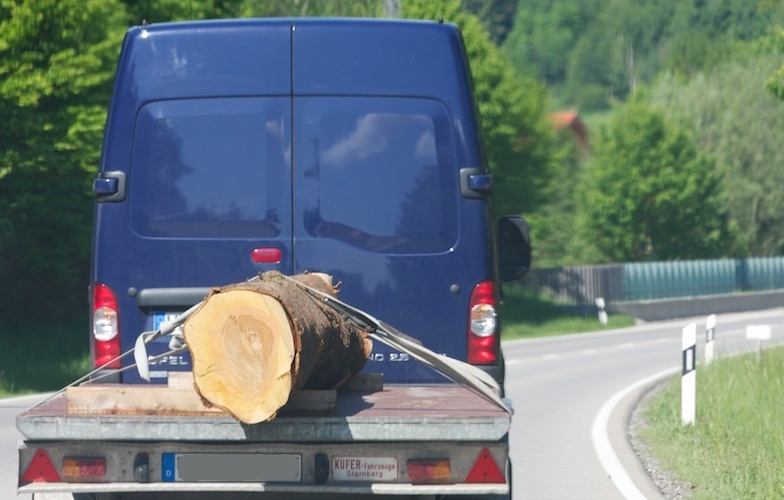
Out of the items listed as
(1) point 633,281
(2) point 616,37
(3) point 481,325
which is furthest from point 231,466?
(2) point 616,37

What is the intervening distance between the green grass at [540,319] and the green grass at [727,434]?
1931 cm

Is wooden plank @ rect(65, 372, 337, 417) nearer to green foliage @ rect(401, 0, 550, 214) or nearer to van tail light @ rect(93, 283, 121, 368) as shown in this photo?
van tail light @ rect(93, 283, 121, 368)

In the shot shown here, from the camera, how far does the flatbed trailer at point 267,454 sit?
5.28 m

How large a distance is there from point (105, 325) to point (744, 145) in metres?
65.7

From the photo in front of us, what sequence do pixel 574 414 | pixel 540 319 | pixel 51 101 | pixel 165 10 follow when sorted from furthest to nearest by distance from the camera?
pixel 540 319 → pixel 165 10 → pixel 51 101 → pixel 574 414

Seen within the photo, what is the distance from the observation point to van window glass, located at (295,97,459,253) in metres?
6.68

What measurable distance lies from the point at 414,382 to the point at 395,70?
5.09 ft

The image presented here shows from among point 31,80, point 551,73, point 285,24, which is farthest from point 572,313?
point 551,73

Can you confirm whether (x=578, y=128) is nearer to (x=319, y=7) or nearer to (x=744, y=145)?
(x=744, y=145)

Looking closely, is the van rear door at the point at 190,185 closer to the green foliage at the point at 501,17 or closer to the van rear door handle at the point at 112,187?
the van rear door handle at the point at 112,187

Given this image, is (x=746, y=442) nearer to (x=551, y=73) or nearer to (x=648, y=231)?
(x=648, y=231)

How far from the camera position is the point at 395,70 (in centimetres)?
687

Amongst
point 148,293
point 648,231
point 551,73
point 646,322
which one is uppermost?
point 148,293

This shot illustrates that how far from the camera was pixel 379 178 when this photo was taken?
6688mm
